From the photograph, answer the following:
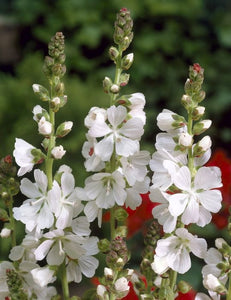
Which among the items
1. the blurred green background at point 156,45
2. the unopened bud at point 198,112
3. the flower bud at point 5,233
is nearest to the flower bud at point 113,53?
the unopened bud at point 198,112

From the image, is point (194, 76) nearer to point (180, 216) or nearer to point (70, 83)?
point (180, 216)

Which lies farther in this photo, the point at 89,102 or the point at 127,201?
the point at 89,102

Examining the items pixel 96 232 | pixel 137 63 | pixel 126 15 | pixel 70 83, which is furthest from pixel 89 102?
pixel 126 15

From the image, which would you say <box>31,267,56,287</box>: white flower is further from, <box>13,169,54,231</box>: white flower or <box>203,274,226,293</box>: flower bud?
<box>203,274,226,293</box>: flower bud

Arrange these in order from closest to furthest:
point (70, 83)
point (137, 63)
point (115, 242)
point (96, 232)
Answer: point (115, 242), point (96, 232), point (70, 83), point (137, 63)

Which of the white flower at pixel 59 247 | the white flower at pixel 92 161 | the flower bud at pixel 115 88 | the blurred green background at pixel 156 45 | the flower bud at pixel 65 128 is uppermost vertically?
the flower bud at pixel 115 88

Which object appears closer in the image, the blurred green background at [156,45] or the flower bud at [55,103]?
the flower bud at [55,103]

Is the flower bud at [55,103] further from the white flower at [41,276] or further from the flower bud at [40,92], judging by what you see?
the white flower at [41,276]
